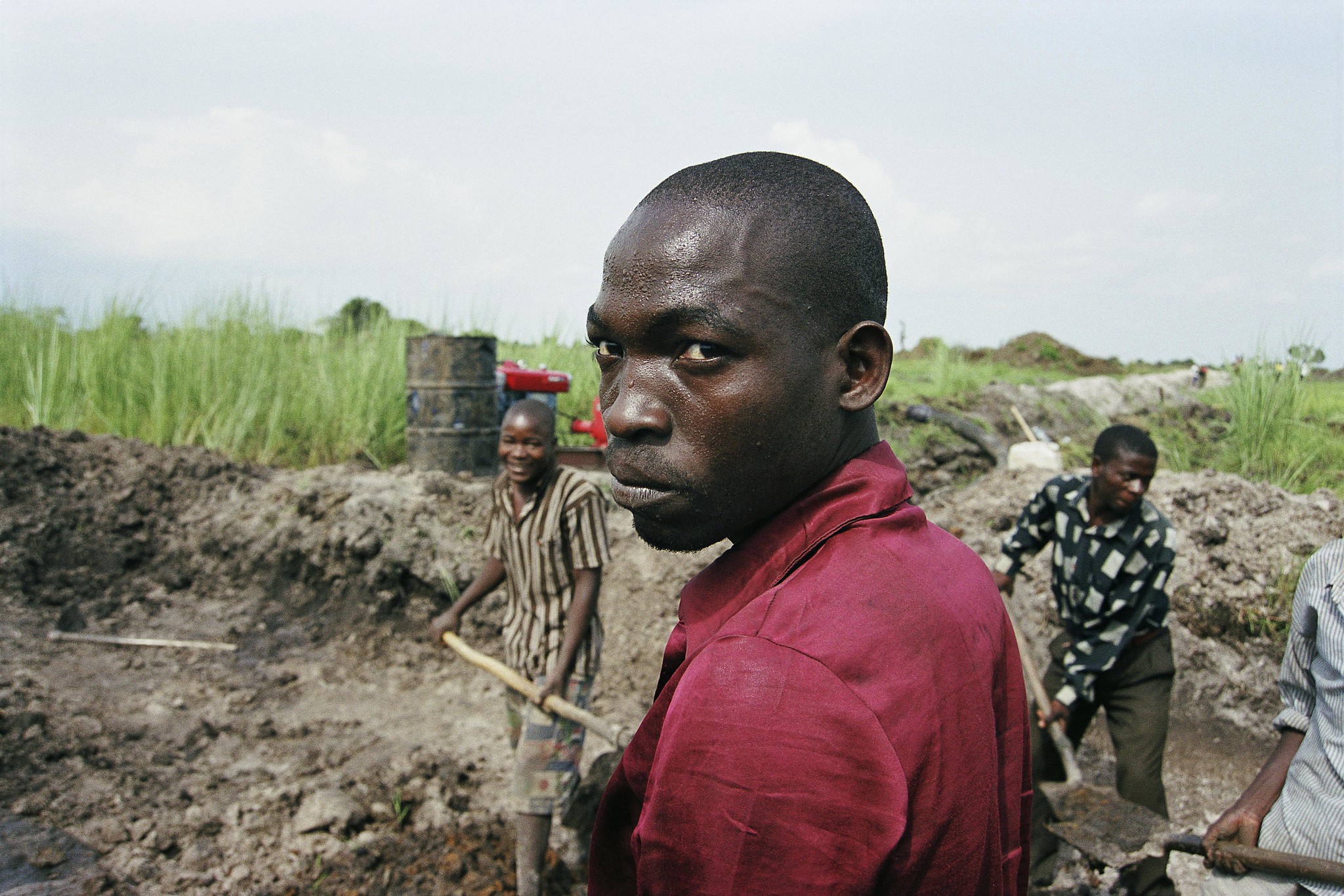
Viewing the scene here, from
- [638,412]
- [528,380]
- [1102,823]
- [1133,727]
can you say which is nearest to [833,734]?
[638,412]

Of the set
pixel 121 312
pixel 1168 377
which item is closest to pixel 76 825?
pixel 121 312

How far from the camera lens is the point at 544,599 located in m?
3.72

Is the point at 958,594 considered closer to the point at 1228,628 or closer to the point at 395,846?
the point at 395,846

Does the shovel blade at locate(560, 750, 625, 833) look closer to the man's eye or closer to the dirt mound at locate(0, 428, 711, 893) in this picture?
the dirt mound at locate(0, 428, 711, 893)

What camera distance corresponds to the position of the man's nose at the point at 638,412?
3.30 ft

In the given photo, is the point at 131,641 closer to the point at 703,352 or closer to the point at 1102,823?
the point at 1102,823

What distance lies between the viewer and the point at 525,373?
7.82 metres

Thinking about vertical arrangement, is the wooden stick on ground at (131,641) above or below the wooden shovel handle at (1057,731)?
below

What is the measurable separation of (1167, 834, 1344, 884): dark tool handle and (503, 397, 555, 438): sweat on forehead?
2711 mm

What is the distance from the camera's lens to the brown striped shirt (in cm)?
361

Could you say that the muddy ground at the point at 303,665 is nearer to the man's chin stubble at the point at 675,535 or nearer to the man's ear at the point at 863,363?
the man's chin stubble at the point at 675,535

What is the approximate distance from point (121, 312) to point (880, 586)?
32.2 ft

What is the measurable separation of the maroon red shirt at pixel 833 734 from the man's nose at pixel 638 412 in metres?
0.21

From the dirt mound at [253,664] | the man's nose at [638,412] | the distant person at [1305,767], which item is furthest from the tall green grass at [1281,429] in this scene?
the man's nose at [638,412]
